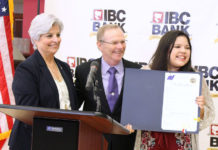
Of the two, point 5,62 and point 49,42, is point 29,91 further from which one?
point 5,62

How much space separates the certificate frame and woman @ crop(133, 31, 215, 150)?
0.10m

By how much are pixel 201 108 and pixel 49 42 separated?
1.18m

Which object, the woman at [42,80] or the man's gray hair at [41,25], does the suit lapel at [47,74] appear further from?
the man's gray hair at [41,25]

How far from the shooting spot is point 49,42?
2531 millimetres

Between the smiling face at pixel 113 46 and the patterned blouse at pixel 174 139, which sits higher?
the smiling face at pixel 113 46

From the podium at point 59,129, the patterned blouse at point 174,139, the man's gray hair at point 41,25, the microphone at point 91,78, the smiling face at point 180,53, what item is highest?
the man's gray hair at point 41,25

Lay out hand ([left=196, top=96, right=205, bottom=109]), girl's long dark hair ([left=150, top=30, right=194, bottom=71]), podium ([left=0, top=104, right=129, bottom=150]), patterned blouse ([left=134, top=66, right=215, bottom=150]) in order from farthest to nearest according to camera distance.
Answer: girl's long dark hair ([left=150, top=30, right=194, bottom=71]), patterned blouse ([left=134, top=66, right=215, bottom=150]), hand ([left=196, top=96, right=205, bottom=109]), podium ([left=0, top=104, right=129, bottom=150])

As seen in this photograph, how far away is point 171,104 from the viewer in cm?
238

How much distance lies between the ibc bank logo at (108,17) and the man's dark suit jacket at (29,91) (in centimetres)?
166

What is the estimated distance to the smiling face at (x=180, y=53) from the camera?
2.48m

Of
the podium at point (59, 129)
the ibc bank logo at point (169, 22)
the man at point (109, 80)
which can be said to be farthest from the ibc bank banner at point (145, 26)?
the podium at point (59, 129)

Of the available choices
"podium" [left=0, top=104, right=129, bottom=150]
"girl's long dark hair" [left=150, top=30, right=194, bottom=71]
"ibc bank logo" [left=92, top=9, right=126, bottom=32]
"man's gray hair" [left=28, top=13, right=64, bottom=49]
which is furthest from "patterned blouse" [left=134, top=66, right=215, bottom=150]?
"ibc bank logo" [left=92, top=9, right=126, bottom=32]

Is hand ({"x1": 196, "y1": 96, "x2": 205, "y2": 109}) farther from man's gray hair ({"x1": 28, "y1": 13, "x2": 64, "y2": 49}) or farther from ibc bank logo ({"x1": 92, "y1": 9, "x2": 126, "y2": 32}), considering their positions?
ibc bank logo ({"x1": 92, "y1": 9, "x2": 126, "y2": 32})

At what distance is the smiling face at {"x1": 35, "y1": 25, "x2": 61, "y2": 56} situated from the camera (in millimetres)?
2527
